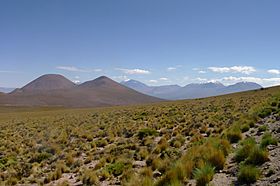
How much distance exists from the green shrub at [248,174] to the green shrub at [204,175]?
2.42 feet

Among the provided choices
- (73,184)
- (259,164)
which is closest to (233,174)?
(259,164)

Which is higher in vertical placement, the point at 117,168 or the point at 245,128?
the point at 245,128

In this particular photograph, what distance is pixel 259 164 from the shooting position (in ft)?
30.0

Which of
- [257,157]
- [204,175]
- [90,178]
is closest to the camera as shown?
[204,175]

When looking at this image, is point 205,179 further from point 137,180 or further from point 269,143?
point 269,143

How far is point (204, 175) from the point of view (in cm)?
863

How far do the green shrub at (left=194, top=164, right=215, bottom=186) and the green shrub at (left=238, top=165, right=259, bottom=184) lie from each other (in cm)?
74

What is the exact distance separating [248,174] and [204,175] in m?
1.09

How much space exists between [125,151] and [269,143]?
6.70 meters

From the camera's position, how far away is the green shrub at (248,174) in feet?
Answer: 26.4

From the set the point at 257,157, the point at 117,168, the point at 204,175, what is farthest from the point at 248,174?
the point at 117,168

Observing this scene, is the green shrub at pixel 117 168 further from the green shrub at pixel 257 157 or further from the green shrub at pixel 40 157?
the green shrub at pixel 40 157

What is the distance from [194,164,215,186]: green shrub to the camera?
8.44 meters

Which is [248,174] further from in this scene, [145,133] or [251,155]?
[145,133]
